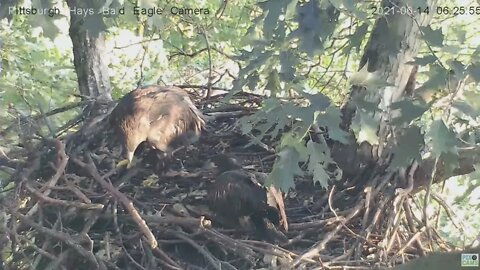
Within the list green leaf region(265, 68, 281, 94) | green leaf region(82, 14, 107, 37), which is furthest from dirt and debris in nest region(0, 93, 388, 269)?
green leaf region(82, 14, 107, 37)

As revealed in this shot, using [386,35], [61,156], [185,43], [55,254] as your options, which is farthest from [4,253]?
[185,43]

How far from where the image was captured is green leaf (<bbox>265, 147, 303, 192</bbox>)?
321 centimetres

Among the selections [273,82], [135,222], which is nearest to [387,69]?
[273,82]

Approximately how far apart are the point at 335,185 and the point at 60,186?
4.55 ft

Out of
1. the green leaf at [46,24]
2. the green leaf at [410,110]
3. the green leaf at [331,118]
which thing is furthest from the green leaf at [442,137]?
the green leaf at [46,24]

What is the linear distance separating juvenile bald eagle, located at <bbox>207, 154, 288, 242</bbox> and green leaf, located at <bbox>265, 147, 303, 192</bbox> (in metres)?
0.64

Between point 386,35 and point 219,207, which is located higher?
point 386,35

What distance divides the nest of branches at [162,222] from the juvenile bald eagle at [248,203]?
73 mm

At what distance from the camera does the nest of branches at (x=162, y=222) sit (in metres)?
3.68

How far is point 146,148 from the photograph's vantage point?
471 centimetres

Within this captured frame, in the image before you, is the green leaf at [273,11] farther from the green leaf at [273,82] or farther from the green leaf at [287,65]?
the green leaf at [273,82]

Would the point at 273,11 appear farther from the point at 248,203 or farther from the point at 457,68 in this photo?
the point at 248,203

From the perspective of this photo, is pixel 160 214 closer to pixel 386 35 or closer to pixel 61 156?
pixel 61 156

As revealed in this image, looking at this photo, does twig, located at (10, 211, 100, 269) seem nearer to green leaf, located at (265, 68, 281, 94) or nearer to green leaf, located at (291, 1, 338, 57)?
green leaf, located at (265, 68, 281, 94)
